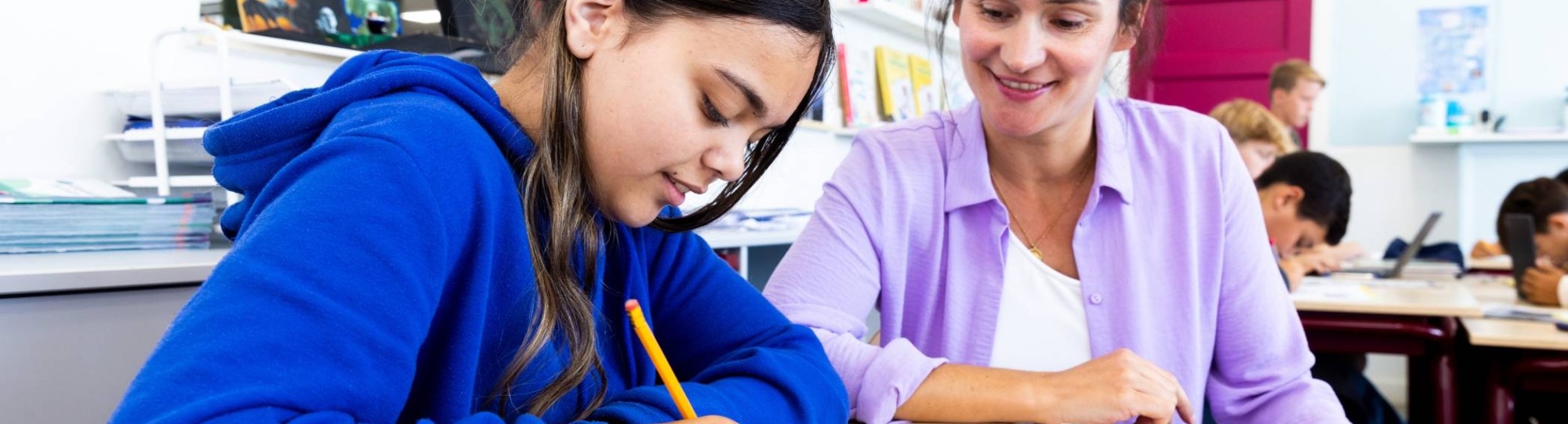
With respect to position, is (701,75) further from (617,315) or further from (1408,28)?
(1408,28)

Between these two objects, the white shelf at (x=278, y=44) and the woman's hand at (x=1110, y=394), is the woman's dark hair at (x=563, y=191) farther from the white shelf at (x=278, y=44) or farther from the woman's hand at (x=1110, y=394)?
the white shelf at (x=278, y=44)

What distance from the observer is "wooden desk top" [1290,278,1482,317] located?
230 centimetres

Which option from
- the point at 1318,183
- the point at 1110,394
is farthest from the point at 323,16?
the point at 1318,183

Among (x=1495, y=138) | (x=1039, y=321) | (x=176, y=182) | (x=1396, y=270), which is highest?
(x=176, y=182)

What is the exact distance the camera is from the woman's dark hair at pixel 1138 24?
1.33m

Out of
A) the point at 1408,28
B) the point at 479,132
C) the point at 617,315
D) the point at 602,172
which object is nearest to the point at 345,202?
the point at 479,132

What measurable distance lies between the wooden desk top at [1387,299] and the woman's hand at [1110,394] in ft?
4.21

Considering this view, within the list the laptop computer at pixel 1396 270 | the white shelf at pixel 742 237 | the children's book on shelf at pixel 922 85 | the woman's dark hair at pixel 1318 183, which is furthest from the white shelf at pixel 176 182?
the laptop computer at pixel 1396 270

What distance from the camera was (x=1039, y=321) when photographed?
50.4 inches

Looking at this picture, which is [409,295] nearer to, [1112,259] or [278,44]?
[1112,259]

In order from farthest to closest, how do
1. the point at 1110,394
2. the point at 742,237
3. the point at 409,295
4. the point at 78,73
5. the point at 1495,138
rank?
the point at 1495,138, the point at 742,237, the point at 78,73, the point at 1110,394, the point at 409,295

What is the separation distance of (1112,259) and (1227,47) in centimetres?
471

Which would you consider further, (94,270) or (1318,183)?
(1318,183)

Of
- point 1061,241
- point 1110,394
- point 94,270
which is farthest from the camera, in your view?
point 1061,241
